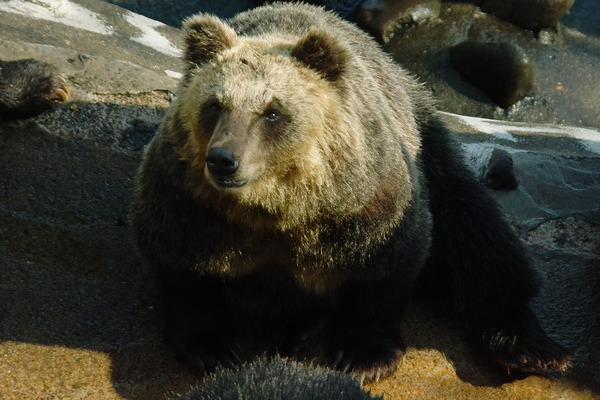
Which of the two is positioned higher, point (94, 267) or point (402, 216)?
point (402, 216)

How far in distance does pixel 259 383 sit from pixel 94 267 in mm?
2346

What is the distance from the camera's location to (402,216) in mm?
5547

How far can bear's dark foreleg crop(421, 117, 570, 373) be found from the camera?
6098mm

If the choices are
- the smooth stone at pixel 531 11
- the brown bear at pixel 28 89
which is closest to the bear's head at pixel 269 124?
the brown bear at pixel 28 89

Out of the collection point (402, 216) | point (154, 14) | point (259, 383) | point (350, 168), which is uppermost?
point (350, 168)

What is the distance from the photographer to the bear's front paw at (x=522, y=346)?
6.02m

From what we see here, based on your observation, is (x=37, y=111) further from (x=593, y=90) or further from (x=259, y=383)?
(x=593, y=90)

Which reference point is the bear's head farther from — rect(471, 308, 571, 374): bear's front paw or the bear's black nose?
rect(471, 308, 571, 374): bear's front paw

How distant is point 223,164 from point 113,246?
2448 mm

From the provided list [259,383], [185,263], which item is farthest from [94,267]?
[259,383]

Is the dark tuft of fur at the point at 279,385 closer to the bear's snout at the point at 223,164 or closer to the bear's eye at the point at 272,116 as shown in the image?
the bear's snout at the point at 223,164

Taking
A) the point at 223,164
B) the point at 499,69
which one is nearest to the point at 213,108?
the point at 223,164

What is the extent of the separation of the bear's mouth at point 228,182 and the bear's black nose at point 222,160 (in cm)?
6

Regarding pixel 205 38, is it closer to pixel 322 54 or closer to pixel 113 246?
pixel 322 54
